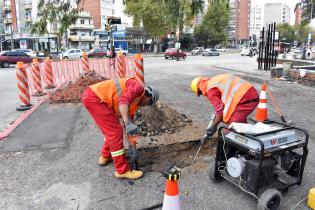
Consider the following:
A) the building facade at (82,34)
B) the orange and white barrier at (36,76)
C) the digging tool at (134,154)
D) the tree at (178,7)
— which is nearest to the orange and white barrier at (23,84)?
the orange and white barrier at (36,76)

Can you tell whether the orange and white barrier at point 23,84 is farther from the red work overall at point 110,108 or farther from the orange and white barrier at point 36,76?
the red work overall at point 110,108

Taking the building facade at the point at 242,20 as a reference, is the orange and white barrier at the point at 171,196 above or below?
below

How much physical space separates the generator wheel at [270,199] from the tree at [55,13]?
5.58m

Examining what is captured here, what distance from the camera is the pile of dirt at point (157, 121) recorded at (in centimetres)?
550

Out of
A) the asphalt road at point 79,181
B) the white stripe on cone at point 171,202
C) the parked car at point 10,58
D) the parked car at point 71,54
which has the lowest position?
the asphalt road at point 79,181

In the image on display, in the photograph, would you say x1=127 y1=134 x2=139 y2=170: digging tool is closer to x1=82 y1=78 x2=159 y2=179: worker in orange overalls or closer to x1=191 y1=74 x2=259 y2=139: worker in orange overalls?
x1=82 y1=78 x2=159 y2=179: worker in orange overalls

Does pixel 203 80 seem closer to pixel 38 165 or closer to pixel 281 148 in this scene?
pixel 281 148

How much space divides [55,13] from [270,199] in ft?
20.1

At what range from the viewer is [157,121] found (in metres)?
5.69

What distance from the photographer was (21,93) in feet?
27.0

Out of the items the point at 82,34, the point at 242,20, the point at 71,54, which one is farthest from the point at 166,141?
the point at 242,20

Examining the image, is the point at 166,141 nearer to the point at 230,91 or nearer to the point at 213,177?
the point at 213,177

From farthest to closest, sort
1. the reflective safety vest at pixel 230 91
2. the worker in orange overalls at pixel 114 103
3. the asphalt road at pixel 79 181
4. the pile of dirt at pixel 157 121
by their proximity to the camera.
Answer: the pile of dirt at pixel 157 121
the reflective safety vest at pixel 230 91
the worker in orange overalls at pixel 114 103
the asphalt road at pixel 79 181

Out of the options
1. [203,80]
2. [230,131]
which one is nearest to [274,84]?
[203,80]
